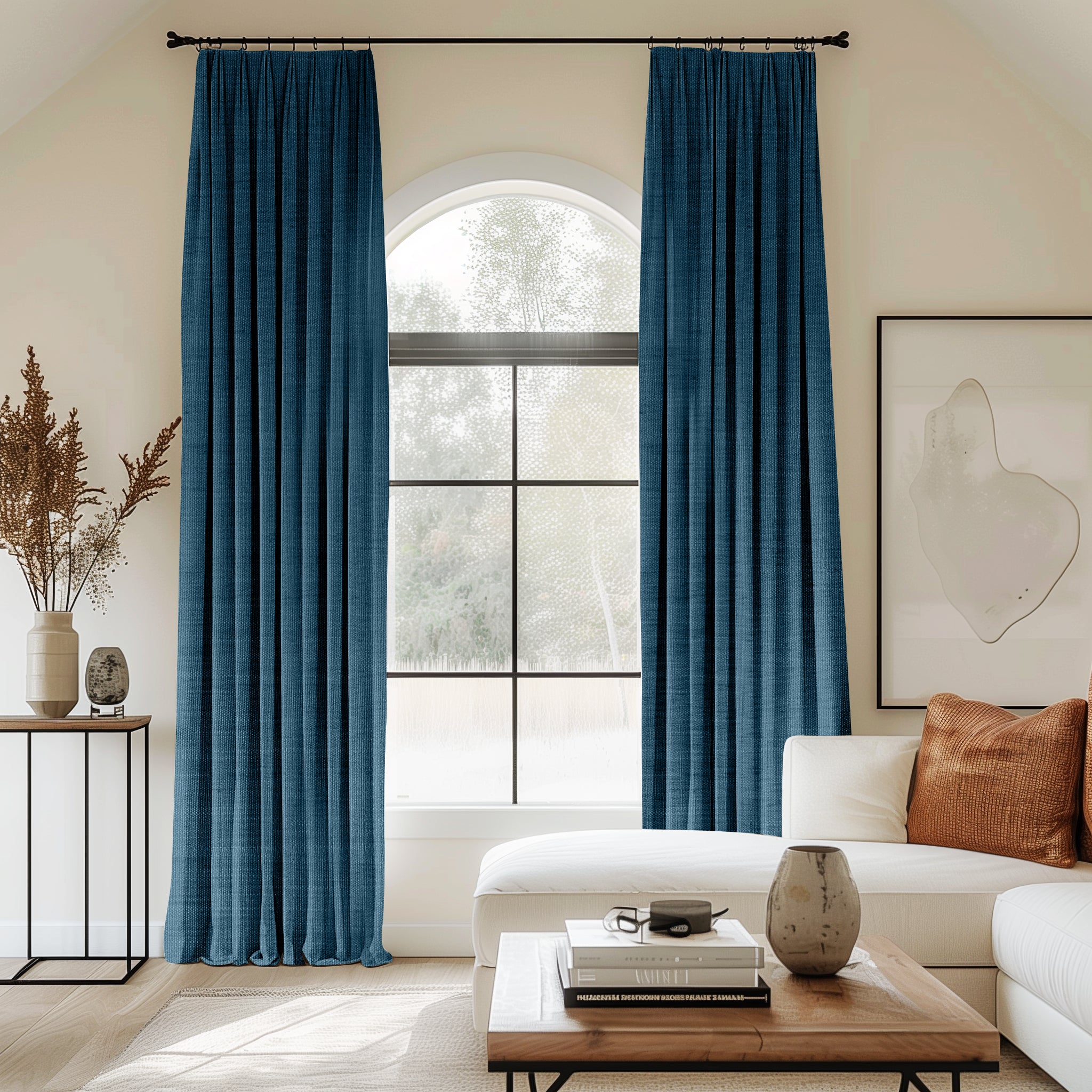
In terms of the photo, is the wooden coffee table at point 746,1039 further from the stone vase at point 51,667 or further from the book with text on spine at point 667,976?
the stone vase at point 51,667

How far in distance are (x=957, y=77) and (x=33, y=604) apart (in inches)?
139

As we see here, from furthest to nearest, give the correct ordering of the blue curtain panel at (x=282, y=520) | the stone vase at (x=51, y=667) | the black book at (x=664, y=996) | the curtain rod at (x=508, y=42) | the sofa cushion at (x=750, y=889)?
the curtain rod at (x=508, y=42), the blue curtain panel at (x=282, y=520), the stone vase at (x=51, y=667), the sofa cushion at (x=750, y=889), the black book at (x=664, y=996)

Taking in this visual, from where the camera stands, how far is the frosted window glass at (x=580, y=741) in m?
3.30

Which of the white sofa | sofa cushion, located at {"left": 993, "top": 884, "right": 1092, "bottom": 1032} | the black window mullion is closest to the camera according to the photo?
sofa cushion, located at {"left": 993, "top": 884, "right": 1092, "bottom": 1032}

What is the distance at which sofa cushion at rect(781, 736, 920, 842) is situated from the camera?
2.67 meters

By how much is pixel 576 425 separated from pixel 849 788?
1.47 m

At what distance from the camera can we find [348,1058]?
235cm

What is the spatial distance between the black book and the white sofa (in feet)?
2.45

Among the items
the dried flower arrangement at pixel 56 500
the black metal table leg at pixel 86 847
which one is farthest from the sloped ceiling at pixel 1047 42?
the black metal table leg at pixel 86 847

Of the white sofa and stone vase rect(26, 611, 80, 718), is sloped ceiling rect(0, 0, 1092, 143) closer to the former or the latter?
stone vase rect(26, 611, 80, 718)

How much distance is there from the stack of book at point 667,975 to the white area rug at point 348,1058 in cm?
79

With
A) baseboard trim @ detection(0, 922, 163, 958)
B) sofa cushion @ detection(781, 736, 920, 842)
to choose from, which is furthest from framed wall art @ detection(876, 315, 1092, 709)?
baseboard trim @ detection(0, 922, 163, 958)

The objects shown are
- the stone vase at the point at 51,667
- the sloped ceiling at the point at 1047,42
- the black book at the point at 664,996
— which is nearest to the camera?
the black book at the point at 664,996

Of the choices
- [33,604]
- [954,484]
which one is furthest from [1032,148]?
[33,604]
